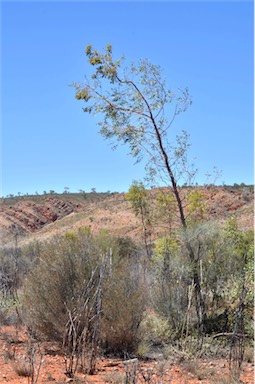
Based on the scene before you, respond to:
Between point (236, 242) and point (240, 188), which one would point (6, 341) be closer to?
point (236, 242)

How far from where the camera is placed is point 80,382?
751cm

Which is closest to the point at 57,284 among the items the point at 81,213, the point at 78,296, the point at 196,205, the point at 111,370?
the point at 78,296

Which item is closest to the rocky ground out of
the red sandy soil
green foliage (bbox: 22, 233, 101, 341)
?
green foliage (bbox: 22, 233, 101, 341)

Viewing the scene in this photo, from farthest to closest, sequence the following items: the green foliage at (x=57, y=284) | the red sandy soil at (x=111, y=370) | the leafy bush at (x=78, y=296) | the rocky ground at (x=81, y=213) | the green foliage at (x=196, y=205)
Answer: the rocky ground at (x=81, y=213), the green foliage at (x=196, y=205), the green foliage at (x=57, y=284), the leafy bush at (x=78, y=296), the red sandy soil at (x=111, y=370)

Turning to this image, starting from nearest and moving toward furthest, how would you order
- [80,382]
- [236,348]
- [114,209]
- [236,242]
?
[80,382] → [236,348] → [236,242] → [114,209]

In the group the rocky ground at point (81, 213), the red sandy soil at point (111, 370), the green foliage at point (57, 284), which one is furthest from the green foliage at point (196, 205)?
the rocky ground at point (81, 213)

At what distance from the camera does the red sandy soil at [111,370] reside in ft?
25.2

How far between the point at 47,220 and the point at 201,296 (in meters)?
70.6

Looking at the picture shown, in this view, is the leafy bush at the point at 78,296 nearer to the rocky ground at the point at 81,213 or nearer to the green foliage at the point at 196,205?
the green foliage at the point at 196,205

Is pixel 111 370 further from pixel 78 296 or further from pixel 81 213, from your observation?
pixel 81 213

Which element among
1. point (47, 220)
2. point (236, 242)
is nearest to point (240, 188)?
point (47, 220)

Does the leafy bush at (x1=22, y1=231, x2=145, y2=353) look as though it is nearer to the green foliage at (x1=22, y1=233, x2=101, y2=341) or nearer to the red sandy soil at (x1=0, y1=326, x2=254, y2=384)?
the green foliage at (x1=22, y1=233, x2=101, y2=341)

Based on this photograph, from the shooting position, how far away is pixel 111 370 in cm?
848

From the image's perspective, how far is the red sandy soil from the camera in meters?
7.68
